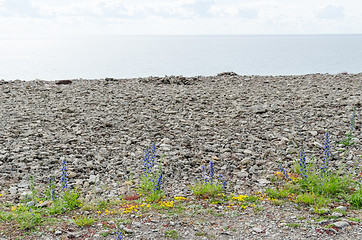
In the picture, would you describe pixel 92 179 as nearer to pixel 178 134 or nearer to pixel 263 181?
pixel 178 134

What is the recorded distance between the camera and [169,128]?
1017 cm

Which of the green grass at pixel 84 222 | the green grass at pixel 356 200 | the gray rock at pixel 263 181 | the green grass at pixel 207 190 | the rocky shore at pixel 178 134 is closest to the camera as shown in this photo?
the green grass at pixel 84 222

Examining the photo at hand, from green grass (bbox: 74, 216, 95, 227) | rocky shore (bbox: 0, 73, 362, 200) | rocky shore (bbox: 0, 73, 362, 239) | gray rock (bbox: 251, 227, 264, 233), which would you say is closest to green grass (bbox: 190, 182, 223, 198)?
rocky shore (bbox: 0, 73, 362, 239)

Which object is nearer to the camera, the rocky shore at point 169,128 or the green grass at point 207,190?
the green grass at point 207,190

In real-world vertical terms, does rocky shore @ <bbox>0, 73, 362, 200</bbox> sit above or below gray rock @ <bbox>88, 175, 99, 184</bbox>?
above

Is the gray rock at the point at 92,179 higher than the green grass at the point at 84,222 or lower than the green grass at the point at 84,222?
higher

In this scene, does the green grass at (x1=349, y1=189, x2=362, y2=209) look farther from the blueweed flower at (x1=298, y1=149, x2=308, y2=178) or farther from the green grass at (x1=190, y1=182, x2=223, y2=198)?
the green grass at (x1=190, y1=182, x2=223, y2=198)

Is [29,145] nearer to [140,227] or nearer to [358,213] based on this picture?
[140,227]

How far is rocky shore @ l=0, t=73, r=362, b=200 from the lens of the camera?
7.66m

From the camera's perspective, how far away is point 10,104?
41.2 feet

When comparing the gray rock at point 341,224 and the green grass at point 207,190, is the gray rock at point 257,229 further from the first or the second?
the green grass at point 207,190

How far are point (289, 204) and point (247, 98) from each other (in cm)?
745

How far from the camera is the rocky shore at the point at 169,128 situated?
25.1ft

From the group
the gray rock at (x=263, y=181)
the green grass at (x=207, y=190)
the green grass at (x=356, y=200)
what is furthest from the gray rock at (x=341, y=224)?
the green grass at (x=207, y=190)
